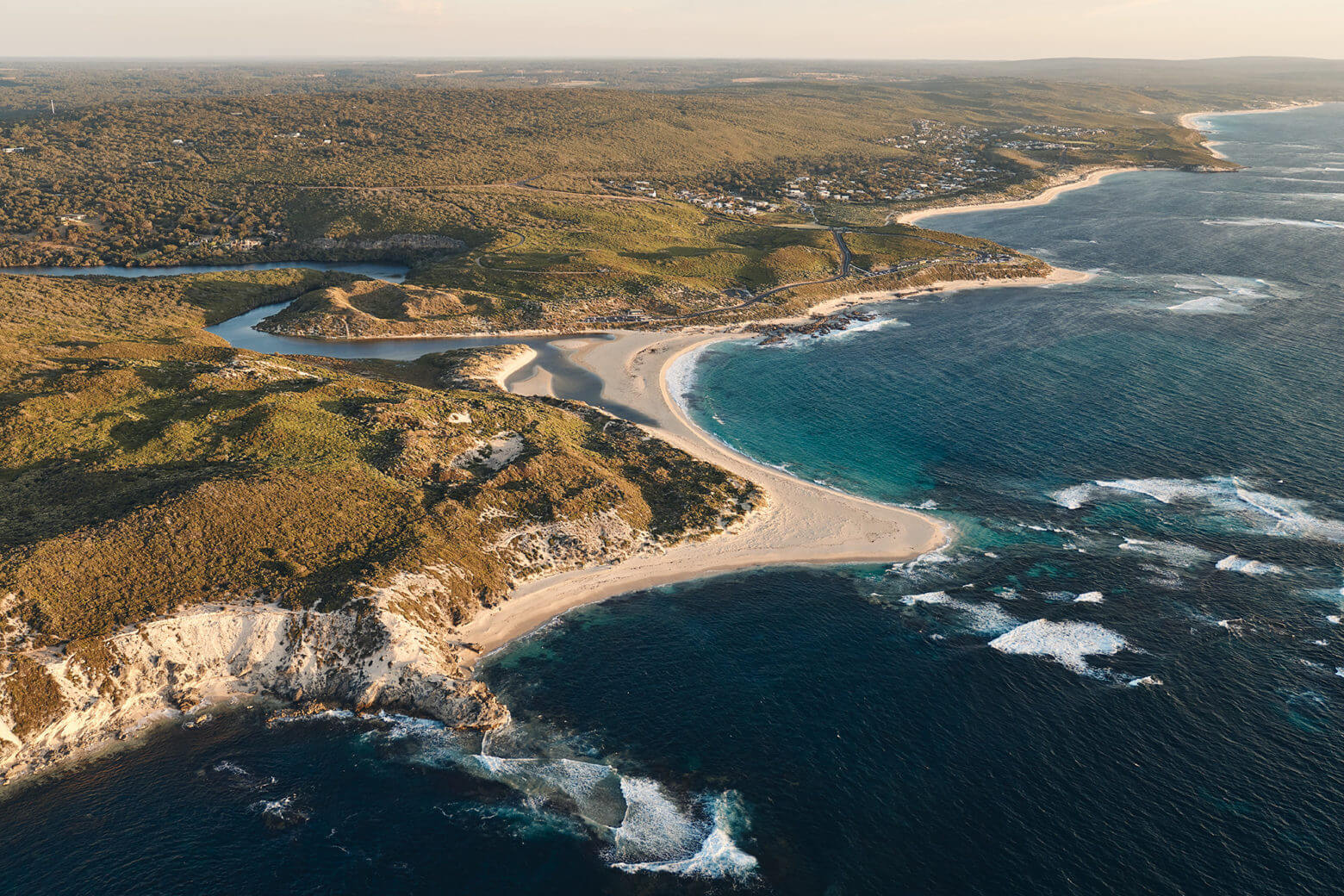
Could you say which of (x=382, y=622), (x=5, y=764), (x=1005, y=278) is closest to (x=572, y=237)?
(x=1005, y=278)

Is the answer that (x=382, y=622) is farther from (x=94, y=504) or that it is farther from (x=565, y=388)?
(x=565, y=388)

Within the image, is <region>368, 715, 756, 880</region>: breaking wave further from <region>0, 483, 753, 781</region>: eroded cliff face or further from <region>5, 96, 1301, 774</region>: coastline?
<region>5, 96, 1301, 774</region>: coastline

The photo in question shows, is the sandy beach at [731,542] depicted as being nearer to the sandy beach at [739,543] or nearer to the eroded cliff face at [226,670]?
the sandy beach at [739,543]

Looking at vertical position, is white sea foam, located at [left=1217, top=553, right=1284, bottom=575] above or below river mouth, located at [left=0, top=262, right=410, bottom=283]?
below

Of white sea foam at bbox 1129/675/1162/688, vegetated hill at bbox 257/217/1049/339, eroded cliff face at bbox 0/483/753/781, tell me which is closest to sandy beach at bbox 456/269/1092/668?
eroded cliff face at bbox 0/483/753/781

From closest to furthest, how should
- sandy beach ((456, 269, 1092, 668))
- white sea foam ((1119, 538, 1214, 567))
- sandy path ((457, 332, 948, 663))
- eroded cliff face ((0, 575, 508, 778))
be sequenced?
eroded cliff face ((0, 575, 508, 778)) < sandy path ((457, 332, 948, 663)) < sandy beach ((456, 269, 1092, 668)) < white sea foam ((1119, 538, 1214, 567))

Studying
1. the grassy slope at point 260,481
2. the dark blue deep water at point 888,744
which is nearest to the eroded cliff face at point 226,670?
the grassy slope at point 260,481

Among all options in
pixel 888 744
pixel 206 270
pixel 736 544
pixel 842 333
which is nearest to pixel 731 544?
pixel 736 544
